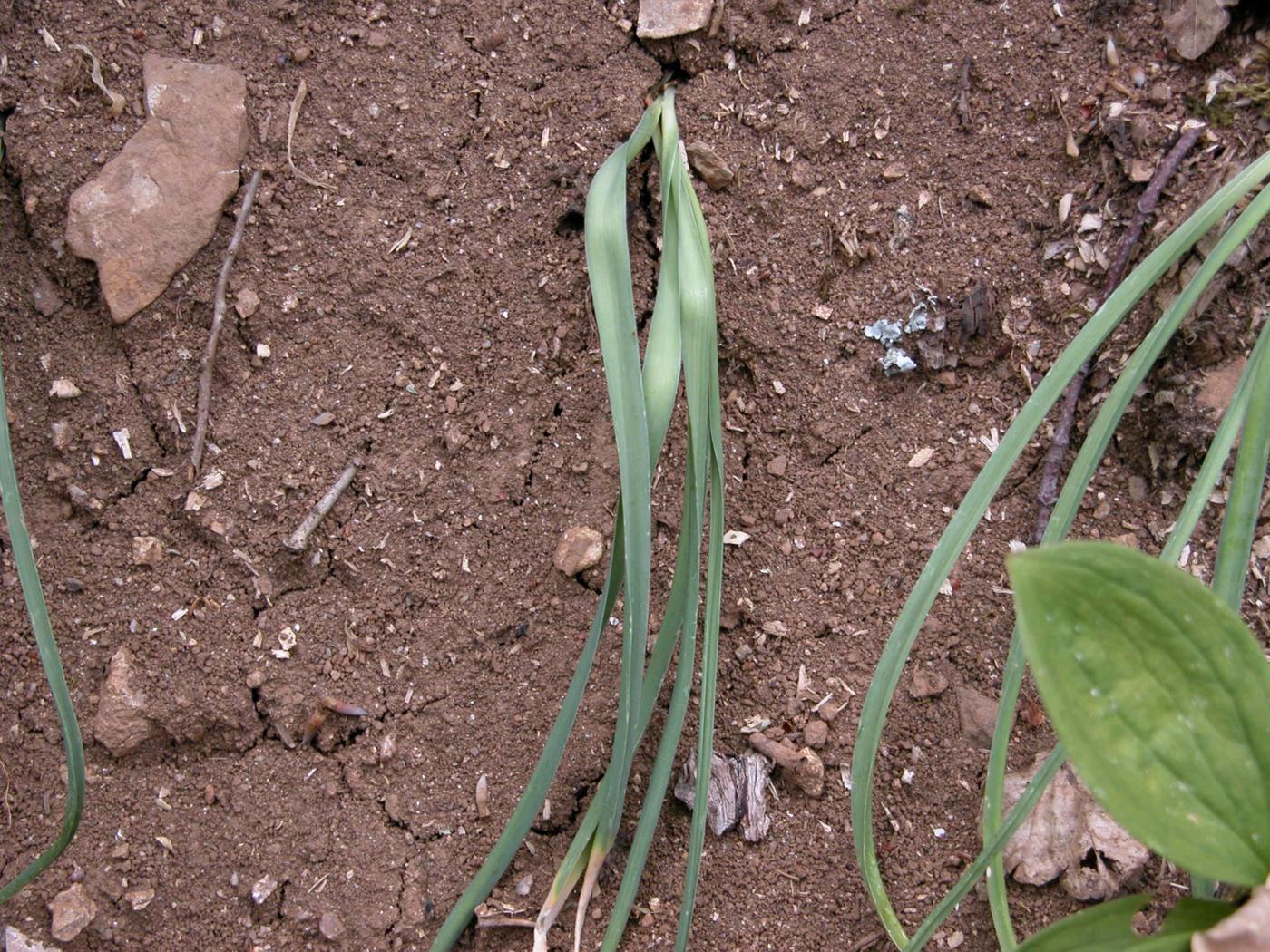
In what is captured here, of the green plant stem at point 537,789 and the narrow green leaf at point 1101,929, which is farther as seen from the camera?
the green plant stem at point 537,789

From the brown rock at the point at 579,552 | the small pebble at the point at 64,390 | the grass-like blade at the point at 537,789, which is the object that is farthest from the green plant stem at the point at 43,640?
the brown rock at the point at 579,552

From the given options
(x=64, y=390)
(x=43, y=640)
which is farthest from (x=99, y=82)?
(x=43, y=640)

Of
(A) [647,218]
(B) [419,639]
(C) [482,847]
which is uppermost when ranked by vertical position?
(A) [647,218]

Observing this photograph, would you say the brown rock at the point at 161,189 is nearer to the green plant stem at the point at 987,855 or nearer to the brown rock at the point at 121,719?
the brown rock at the point at 121,719

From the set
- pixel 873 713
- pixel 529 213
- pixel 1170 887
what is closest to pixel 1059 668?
pixel 873 713

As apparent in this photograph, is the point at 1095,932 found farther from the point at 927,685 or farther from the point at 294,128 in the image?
the point at 294,128

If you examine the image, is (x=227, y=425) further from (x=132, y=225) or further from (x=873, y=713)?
(x=873, y=713)
